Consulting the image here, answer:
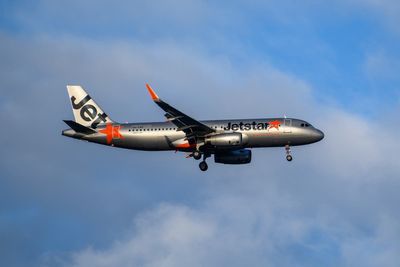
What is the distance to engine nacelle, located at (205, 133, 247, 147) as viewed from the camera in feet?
276

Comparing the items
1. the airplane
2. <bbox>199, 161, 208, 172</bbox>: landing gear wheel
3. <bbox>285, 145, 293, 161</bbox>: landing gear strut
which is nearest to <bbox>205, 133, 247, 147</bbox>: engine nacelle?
the airplane

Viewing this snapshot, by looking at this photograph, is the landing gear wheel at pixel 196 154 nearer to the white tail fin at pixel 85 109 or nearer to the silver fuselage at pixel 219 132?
the silver fuselage at pixel 219 132

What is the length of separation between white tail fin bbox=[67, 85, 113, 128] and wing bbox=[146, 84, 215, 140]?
35.1 feet

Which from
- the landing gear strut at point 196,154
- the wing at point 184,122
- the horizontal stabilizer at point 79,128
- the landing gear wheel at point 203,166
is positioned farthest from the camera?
the landing gear wheel at point 203,166

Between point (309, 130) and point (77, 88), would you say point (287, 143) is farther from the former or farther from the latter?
point (77, 88)

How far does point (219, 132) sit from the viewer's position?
86625mm

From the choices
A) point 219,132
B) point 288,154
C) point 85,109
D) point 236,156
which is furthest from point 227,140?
point 85,109

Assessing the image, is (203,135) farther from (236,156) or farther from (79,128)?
(79,128)

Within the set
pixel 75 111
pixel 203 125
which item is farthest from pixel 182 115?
pixel 75 111

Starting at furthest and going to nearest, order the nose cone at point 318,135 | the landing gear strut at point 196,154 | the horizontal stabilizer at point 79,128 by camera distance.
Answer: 1. the landing gear strut at point 196,154
2. the horizontal stabilizer at point 79,128
3. the nose cone at point 318,135

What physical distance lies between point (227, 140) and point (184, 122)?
15.2 ft

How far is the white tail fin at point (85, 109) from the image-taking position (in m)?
93.1

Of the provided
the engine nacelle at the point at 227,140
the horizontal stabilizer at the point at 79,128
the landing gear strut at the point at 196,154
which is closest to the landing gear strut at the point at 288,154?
the engine nacelle at the point at 227,140

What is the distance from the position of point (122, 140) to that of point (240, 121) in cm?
1271
